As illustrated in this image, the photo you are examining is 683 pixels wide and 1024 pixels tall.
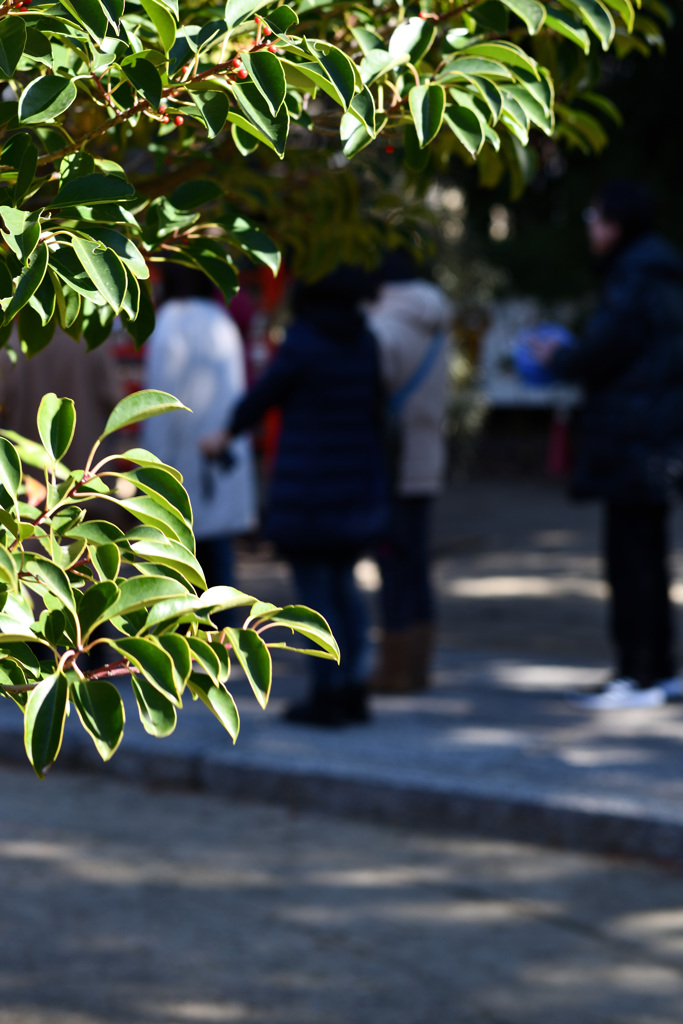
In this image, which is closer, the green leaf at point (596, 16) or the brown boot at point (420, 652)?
the green leaf at point (596, 16)

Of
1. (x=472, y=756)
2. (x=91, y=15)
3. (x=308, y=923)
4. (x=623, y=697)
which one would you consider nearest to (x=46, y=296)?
(x=91, y=15)

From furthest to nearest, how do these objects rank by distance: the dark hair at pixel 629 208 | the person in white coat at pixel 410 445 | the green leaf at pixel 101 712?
the person in white coat at pixel 410 445 < the dark hair at pixel 629 208 < the green leaf at pixel 101 712

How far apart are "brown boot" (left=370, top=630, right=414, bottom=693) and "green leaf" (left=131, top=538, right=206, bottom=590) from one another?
437 centimetres

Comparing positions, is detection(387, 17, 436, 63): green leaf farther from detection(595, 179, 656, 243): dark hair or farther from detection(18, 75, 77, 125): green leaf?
detection(595, 179, 656, 243): dark hair

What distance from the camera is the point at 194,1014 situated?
10.2ft

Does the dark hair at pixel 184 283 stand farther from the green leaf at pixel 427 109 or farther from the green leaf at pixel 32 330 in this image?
the green leaf at pixel 427 109

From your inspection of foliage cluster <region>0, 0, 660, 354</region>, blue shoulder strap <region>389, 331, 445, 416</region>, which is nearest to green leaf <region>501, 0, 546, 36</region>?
foliage cluster <region>0, 0, 660, 354</region>

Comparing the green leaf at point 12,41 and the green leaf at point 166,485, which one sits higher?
the green leaf at point 12,41

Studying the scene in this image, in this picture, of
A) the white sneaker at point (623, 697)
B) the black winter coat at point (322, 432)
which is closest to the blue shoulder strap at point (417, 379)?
the black winter coat at point (322, 432)

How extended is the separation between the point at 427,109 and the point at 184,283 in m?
4.04

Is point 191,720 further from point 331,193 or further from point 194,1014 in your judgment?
point 331,193

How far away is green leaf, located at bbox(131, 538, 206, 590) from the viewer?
136 centimetres

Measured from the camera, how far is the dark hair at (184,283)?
18.0 ft

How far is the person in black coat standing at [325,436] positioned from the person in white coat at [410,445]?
0.43m
